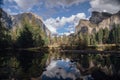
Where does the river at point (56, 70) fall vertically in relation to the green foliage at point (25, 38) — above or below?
below

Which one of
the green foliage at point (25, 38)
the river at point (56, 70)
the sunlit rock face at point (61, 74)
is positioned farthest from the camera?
the green foliage at point (25, 38)

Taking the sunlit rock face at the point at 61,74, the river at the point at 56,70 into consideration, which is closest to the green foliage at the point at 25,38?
the river at the point at 56,70

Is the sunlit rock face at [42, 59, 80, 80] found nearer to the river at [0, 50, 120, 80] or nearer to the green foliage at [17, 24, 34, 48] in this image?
the river at [0, 50, 120, 80]

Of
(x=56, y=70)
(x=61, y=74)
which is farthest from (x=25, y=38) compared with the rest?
(x=61, y=74)

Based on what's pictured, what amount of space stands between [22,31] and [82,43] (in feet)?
166

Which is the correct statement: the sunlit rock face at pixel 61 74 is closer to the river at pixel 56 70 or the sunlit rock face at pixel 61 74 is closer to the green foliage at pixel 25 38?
the river at pixel 56 70

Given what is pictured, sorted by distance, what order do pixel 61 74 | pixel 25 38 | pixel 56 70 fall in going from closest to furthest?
pixel 61 74, pixel 56 70, pixel 25 38

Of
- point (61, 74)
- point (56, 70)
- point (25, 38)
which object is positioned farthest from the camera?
point (25, 38)

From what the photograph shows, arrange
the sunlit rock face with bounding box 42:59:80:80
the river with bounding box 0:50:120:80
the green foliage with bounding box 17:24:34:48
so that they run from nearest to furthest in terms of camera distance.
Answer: the river with bounding box 0:50:120:80 → the sunlit rock face with bounding box 42:59:80:80 → the green foliage with bounding box 17:24:34:48

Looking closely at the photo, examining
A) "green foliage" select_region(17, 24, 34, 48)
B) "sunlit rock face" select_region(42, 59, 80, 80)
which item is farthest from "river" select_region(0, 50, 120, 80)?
"green foliage" select_region(17, 24, 34, 48)

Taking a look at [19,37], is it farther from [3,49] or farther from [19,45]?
[3,49]

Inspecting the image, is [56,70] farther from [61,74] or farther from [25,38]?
[25,38]

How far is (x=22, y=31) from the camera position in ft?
433

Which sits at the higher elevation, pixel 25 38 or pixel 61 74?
pixel 25 38
